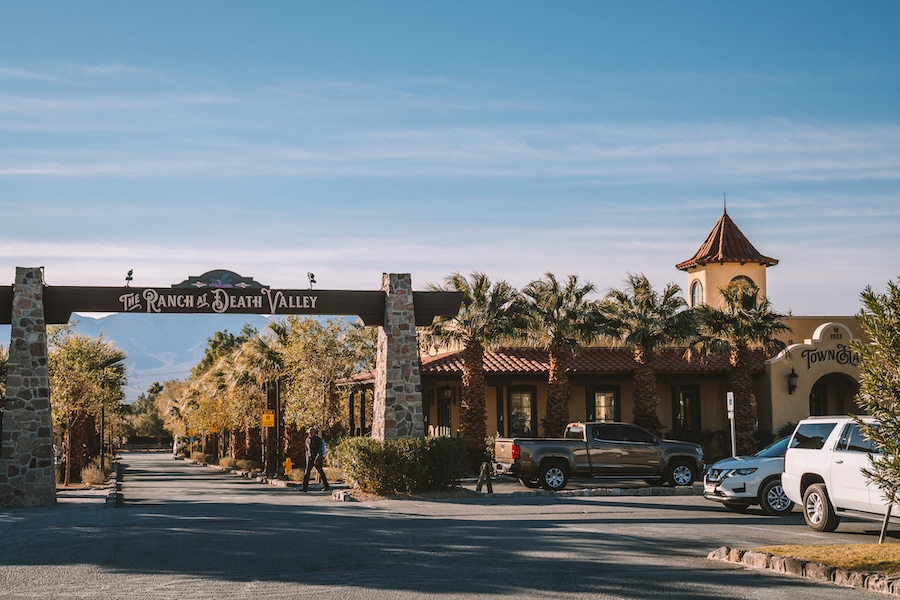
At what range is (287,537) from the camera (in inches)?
584

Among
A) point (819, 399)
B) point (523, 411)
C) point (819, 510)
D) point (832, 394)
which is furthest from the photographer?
point (832, 394)

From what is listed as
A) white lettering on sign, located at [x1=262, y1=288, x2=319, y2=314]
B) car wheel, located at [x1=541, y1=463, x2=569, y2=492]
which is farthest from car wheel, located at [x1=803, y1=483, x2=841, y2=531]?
white lettering on sign, located at [x1=262, y1=288, x2=319, y2=314]

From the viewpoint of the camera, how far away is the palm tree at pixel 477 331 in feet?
103

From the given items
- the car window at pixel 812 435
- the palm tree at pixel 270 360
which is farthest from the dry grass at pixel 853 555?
the palm tree at pixel 270 360

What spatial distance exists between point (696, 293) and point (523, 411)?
13.5 metres

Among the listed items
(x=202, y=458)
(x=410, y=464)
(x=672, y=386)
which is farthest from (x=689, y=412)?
(x=202, y=458)

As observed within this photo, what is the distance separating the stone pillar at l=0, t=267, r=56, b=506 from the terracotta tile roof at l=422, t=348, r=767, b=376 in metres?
14.1

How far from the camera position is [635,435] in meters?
25.7

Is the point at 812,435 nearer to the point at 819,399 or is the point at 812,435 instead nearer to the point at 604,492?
the point at 604,492

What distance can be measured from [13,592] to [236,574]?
95.0 inches

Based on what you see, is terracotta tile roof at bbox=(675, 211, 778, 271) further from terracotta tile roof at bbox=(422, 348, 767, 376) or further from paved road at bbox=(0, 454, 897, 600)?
paved road at bbox=(0, 454, 897, 600)

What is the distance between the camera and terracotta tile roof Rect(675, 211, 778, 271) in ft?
147

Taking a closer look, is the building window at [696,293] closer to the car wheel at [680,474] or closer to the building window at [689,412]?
the building window at [689,412]

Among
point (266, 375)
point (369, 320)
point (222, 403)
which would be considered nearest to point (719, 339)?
point (369, 320)
